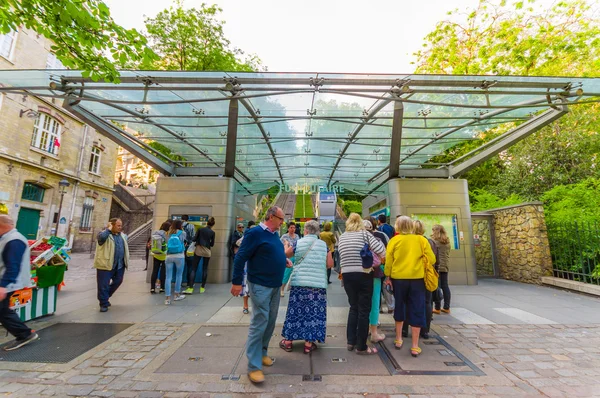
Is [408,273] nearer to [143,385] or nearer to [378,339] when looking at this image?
[378,339]

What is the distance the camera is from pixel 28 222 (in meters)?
16.5

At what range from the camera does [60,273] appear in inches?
205

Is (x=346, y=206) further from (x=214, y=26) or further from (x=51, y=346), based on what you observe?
(x=51, y=346)

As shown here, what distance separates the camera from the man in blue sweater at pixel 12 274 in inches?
137

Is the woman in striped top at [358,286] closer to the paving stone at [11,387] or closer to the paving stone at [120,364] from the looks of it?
the paving stone at [120,364]

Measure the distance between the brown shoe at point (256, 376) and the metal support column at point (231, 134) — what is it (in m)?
6.36

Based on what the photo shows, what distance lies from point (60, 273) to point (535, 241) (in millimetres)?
12595

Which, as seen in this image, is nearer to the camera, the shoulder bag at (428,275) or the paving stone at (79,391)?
the paving stone at (79,391)

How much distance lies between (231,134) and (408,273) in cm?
682

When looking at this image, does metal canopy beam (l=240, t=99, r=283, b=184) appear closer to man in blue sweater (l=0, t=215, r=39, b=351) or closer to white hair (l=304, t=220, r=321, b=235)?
white hair (l=304, t=220, r=321, b=235)

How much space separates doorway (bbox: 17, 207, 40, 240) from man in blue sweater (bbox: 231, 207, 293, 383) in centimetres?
1994

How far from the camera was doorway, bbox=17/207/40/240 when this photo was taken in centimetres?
1600

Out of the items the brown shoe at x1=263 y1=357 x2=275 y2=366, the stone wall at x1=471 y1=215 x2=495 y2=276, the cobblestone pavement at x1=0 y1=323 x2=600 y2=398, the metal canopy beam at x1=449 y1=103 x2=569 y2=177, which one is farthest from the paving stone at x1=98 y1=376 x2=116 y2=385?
the stone wall at x1=471 y1=215 x2=495 y2=276

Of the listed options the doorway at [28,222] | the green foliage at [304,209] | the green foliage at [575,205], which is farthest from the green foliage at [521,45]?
the doorway at [28,222]
